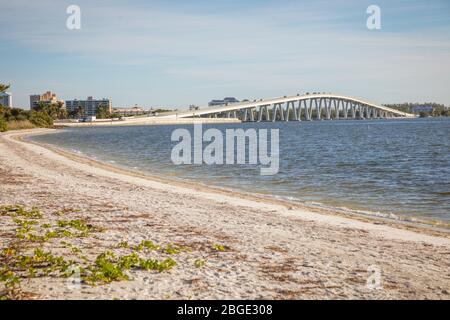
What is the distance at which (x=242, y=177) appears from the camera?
78.0 feet

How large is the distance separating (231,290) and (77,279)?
2.01m

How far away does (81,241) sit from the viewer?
855cm

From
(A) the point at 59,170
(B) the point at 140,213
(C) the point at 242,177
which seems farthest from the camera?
(C) the point at 242,177

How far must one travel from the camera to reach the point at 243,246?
8773 mm

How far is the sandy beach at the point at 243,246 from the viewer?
630 centimetres

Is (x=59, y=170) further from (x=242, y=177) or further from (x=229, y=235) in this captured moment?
(x=229, y=235)

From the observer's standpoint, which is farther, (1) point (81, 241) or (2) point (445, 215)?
(2) point (445, 215)

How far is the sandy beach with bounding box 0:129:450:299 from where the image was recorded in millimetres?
6297

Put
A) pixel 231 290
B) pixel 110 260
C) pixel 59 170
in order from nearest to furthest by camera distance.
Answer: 1. pixel 231 290
2. pixel 110 260
3. pixel 59 170

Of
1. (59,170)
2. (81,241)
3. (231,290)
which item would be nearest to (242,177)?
(59,170)

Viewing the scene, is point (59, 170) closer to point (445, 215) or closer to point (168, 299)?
point (445, 215)

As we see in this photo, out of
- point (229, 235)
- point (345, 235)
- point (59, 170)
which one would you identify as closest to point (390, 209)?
point (345, 235)
